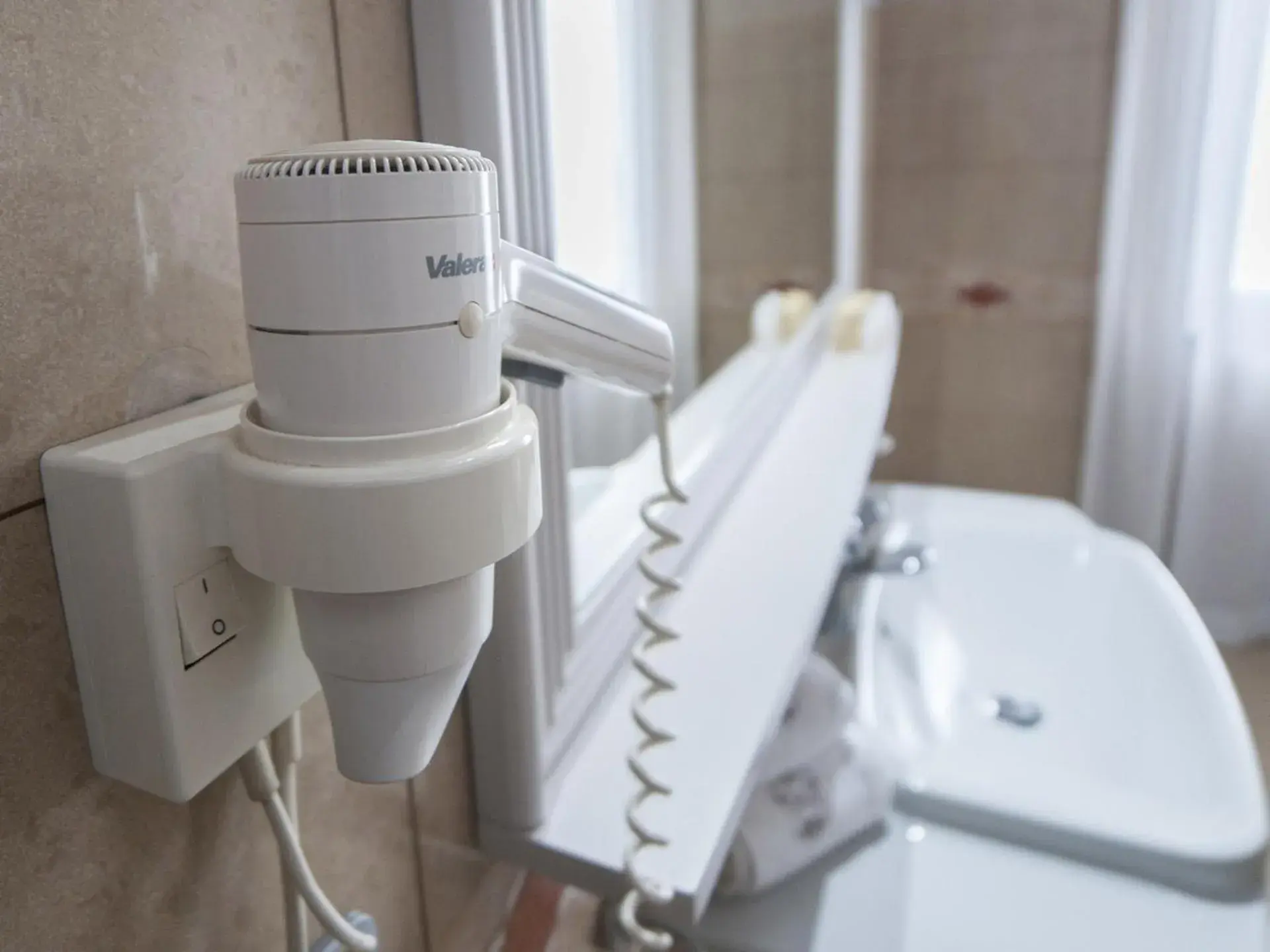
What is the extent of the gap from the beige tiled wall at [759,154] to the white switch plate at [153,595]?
73 centimetres

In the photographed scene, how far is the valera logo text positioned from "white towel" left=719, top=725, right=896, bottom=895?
46cm

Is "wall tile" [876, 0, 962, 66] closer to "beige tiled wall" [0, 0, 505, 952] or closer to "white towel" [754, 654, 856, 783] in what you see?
"white towel" [754, 654, 856, 783]

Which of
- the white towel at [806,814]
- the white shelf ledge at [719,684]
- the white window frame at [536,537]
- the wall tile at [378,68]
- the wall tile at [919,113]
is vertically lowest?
the white towel at [806,814]

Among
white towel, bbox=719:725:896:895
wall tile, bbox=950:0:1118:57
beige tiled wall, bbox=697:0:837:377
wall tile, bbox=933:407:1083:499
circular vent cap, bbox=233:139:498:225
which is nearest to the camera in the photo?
circular vent cap, bbox=233:139:498:225

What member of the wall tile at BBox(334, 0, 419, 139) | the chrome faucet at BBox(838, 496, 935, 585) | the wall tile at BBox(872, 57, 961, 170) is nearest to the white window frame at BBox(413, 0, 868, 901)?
the wall tile at BBox(334, 0, 419, 139)

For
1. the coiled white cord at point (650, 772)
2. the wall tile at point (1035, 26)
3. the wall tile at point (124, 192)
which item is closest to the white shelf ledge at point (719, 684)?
the coiled white cord at point (650, 772)

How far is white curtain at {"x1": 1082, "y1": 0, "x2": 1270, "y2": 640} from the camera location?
154 centimetres

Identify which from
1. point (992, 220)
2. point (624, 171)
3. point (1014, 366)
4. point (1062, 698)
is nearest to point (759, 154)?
point (624, 171)

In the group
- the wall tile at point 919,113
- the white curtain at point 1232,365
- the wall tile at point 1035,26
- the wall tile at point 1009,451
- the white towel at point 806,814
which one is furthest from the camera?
the wall tile at point 1009,451

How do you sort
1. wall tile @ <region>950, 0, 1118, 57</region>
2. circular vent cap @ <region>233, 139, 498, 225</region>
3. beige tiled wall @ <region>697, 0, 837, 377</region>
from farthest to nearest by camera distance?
1. wall tile @ <region>950, 0, 1118, 57</region>
2. beige tiled wall @ <region>697, 0, 837, 377</region>
3. circular vent cap @ <region>233, 139, 498, 225</region>

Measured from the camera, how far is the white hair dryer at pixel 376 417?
0.18m

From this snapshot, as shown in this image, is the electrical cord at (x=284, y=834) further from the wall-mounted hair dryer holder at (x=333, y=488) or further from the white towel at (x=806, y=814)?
the white towel at (x=806, y=814)

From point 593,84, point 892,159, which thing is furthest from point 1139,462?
point 593,84

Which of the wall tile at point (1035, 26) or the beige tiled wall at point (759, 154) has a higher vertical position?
the wall tile at point (1035, 26)
